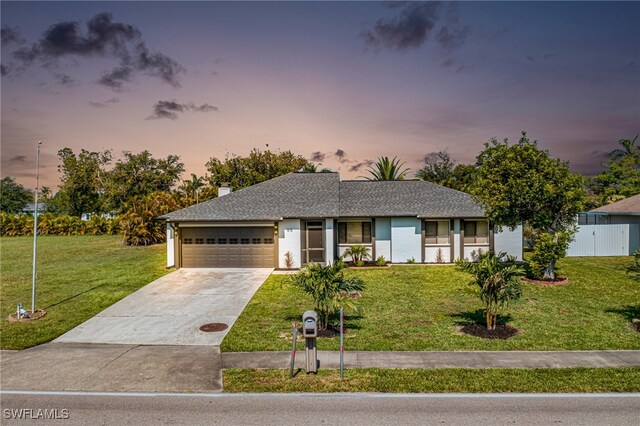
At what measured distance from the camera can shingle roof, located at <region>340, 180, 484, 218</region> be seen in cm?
2338

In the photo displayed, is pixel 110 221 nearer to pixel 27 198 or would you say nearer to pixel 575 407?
pixel 575 407

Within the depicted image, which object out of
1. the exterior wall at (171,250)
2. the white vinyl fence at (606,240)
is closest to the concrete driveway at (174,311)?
the exterior wall at (171,250)

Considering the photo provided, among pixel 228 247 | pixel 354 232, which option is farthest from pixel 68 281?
pixel 354 232

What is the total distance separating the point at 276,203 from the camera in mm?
23844

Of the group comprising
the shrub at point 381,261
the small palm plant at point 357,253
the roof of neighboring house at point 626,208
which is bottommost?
the shrub at point 381,261

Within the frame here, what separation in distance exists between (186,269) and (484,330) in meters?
15.9

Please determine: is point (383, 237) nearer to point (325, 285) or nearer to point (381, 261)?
point (381, 261)

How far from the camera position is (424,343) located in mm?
10656

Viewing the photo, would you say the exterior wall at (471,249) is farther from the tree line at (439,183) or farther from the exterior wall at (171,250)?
the exterior wall at (171,250)

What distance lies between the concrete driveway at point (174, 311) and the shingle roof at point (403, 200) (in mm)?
7299

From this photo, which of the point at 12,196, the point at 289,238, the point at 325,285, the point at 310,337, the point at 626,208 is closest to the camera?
the point at 310,337

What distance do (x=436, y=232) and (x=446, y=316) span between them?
36.7ft

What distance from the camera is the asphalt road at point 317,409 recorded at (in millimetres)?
6914

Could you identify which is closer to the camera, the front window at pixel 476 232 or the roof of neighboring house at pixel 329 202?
the roof of neighboring house at pixel 329 202
